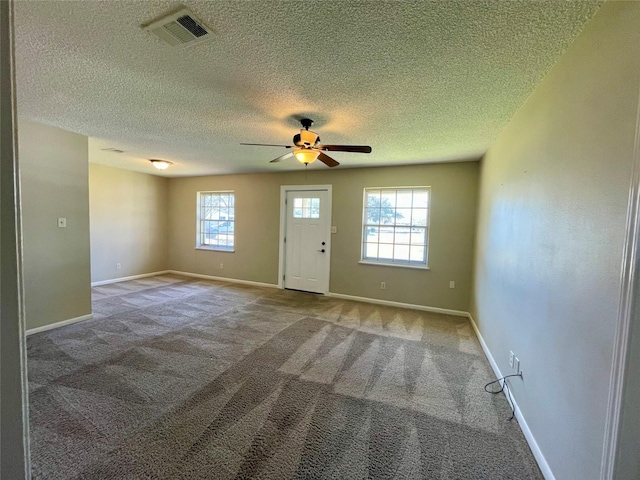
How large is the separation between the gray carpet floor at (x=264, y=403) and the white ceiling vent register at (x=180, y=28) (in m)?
2.42

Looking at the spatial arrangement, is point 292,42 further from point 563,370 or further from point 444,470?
point 444,470

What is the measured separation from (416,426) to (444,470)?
337mm

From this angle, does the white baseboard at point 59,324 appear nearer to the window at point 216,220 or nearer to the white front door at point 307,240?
the window at point 216,220

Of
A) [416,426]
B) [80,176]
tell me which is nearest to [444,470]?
[416,426]

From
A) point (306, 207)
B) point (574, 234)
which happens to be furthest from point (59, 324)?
point (574, 234)

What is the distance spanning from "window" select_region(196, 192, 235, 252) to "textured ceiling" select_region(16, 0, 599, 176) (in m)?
3.09

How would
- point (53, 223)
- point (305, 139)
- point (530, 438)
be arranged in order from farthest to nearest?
point (53, 223), point (305, 139), point (530, 438)

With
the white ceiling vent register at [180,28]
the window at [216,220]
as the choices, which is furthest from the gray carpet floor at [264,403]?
the window at [216,220]

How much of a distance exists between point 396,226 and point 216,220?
414 centimetres

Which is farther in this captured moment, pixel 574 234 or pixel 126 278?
pixel 126 278

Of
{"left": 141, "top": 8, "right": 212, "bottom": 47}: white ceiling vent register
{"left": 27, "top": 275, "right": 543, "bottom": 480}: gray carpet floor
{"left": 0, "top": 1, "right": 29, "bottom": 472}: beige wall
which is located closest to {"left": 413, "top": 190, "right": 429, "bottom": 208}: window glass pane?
{"left": 27, "top": 275, "right": 543, "bottom": 480}: gray carpet floor

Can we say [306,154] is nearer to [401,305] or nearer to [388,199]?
[388,199]

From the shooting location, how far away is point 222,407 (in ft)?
6.53

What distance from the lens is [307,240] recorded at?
5.31 metres
